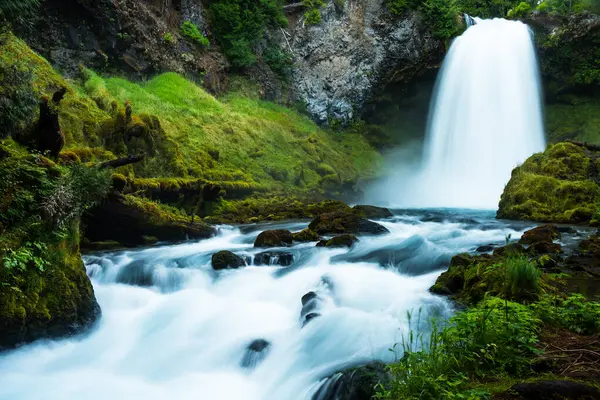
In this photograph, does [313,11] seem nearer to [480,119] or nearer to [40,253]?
[480,119]

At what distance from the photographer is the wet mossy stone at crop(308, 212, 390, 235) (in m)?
12.4

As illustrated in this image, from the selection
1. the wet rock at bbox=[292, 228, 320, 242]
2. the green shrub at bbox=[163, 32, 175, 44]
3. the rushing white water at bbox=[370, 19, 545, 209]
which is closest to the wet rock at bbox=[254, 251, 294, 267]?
the wet rock at bbox=[292, 228, 320, 242]

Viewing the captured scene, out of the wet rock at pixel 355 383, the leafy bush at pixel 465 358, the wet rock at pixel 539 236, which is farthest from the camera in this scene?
the wet rock at pixel 539 236

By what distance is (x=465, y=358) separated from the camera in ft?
10.8

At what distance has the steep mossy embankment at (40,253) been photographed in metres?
5.46

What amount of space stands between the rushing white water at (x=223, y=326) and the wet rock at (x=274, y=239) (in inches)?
33.9

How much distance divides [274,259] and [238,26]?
2261 cm

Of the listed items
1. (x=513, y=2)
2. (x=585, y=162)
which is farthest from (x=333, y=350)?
(x=513, y=2)

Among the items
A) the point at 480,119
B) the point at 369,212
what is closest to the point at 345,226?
the point at 369,212

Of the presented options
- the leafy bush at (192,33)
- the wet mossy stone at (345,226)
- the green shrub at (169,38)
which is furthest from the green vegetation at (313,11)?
the wet mossy stone at (345,226)

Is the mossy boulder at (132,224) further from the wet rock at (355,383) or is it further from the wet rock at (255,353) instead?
the wet rock at (355,383)

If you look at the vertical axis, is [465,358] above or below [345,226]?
above

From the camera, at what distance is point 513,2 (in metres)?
34.3

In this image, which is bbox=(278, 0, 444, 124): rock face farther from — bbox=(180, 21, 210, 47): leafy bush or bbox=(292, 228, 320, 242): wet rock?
bbox=(292, 228, 320, 242): wet rock
